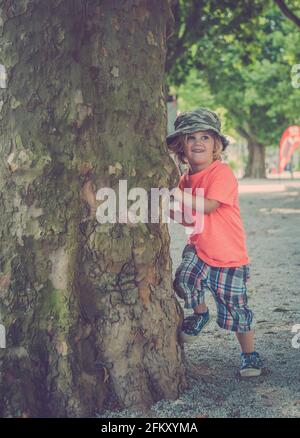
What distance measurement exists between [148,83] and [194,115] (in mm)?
530

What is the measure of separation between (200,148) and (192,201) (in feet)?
1.21

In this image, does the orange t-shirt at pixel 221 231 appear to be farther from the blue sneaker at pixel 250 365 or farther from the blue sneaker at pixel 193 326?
the blue sneaker at pixel 250 365

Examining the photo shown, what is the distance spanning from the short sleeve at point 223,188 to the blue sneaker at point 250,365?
92cm

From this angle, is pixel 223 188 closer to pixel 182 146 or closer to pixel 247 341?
pixel 182 146

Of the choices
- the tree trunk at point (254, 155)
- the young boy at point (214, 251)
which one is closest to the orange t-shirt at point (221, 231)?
the young boy at point (214, 251)

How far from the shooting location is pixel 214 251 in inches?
150

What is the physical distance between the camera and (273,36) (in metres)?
28.6

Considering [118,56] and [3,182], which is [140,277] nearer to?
[3,182]

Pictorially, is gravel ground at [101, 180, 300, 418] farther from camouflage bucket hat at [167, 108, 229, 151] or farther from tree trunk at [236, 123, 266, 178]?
tree trunk at [236, 123, 266, 178]

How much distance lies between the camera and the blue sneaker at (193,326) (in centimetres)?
363

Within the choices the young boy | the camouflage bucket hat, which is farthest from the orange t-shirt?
the camouflage bucket hat

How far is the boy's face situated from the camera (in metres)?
3.84

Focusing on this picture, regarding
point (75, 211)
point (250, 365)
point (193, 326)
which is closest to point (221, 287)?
point (193, 326)

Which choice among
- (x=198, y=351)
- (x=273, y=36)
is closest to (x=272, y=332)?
(x=198, y=351)
